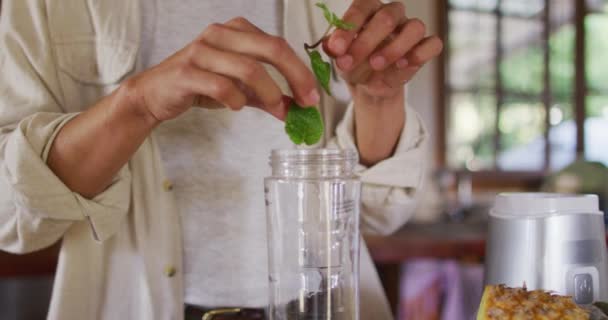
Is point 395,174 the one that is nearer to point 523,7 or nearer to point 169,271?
point 169,271

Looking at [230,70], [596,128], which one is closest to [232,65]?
[230,70]

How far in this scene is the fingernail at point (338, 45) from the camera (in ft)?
1.48

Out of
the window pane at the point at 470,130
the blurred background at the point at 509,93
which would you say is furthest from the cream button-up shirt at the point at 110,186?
the window pane at the point at 470,130

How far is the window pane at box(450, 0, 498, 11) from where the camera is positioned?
2785 mm

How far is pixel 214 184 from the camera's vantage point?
648 millimetres

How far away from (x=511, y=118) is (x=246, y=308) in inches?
106

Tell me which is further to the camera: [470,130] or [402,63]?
[470,130]

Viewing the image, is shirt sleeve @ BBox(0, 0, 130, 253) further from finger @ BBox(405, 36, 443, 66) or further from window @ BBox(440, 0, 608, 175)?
window @ BBox(440, 0, 608, 175)

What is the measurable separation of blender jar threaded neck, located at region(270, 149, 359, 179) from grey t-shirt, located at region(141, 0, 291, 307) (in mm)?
193

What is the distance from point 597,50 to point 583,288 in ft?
9.96

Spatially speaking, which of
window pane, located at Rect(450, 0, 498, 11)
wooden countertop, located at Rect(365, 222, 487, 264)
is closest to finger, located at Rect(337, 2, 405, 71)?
wooden countertop, located at Rect(365, 222, 487, 264)

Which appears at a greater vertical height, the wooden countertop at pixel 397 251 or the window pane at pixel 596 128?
the window pane at pixel 596 128

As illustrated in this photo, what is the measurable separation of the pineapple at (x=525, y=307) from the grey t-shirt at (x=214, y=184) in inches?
12.3

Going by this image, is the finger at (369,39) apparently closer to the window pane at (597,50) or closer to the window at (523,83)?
the window at (523,83)
